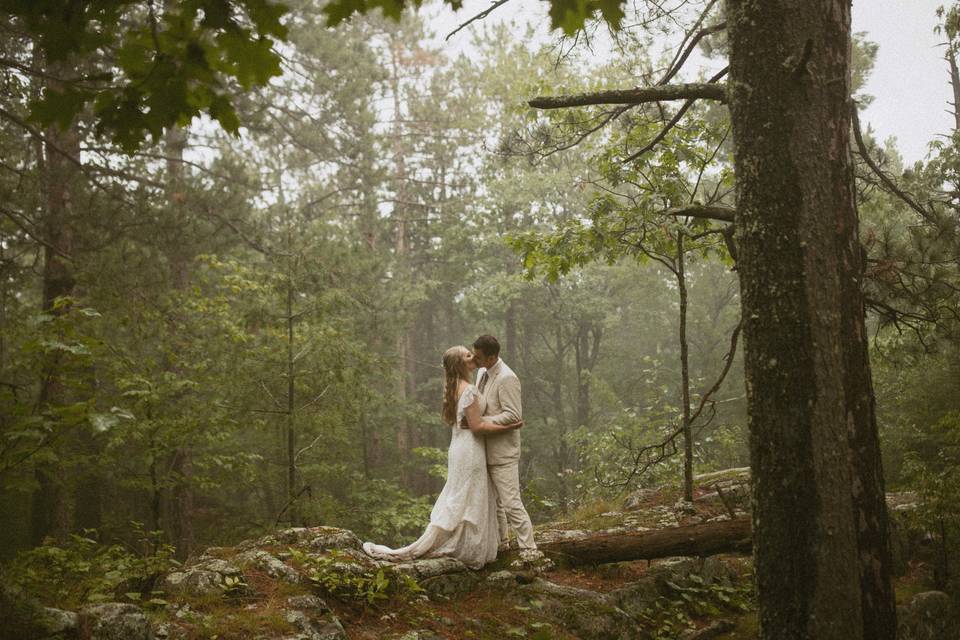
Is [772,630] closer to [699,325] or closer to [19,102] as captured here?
[19,102]

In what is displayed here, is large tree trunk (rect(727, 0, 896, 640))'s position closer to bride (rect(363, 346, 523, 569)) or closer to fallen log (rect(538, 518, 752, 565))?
fallen log (rect(538, 518, 752, 565))

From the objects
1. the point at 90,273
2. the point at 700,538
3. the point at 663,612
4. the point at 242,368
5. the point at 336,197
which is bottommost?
the point at 663,612

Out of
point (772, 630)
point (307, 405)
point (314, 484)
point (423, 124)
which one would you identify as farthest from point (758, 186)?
point (423, 124)

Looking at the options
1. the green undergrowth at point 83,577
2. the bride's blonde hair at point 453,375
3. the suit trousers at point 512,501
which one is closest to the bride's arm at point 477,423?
the bride's blonde hair at point 453,375

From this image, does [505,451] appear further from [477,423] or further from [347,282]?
[347,282]

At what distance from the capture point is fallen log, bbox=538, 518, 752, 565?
4984 millimetres

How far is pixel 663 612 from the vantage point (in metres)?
4.65

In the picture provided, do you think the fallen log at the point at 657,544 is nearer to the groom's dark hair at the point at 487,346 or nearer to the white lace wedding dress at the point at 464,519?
the white lace wedding dress at the point at 464,519

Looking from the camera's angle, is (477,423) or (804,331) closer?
(804,331)

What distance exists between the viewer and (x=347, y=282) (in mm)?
12266

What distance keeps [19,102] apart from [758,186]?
9874 mm

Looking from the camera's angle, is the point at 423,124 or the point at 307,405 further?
the point at 423,124

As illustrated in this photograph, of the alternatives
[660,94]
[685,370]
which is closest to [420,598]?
[660,94]

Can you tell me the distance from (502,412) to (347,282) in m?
7.36
